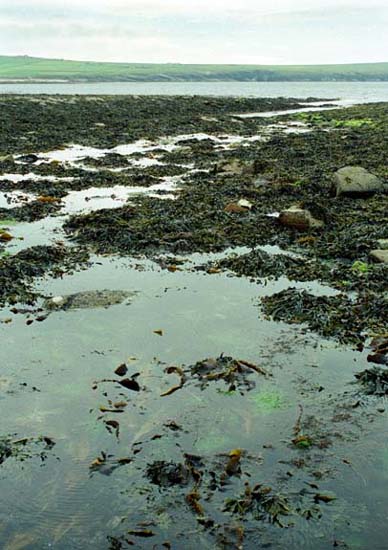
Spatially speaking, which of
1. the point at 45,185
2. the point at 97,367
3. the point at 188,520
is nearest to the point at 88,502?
the point at 188,520

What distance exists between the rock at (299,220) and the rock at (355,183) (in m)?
3.05

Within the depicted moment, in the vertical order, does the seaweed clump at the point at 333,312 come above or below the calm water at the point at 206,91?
below

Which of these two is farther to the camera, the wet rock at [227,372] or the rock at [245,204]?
the rock at [245,204]

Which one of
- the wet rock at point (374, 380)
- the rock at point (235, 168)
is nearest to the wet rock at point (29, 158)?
the rock at point (235, 168)

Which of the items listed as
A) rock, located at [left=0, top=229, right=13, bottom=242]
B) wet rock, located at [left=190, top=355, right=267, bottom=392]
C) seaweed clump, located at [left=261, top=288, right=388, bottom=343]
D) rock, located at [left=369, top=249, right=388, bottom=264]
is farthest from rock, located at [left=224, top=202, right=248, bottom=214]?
wet rock, located at [left=190, top=355, right=267, bottom=392]

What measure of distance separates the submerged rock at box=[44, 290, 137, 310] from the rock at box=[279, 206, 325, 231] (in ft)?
15.4

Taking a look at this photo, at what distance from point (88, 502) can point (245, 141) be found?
26707 mm

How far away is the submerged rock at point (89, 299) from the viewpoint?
8.06 m

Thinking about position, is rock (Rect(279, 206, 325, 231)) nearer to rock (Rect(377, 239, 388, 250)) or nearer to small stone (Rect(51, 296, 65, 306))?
rock (Rect(377, 239, 388, 250))

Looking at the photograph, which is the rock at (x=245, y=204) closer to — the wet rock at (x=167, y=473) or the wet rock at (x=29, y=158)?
the wet rock at (x=167, y=473)

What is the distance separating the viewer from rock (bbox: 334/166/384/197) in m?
14.8

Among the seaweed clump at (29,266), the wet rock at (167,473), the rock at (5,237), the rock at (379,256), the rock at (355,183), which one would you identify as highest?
the rock at (355,183)

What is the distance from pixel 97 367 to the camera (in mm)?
6391

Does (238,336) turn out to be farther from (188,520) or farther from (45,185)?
(45,185)
